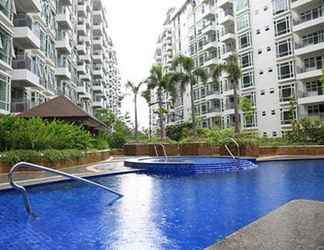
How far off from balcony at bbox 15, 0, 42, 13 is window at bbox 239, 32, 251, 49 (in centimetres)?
2698

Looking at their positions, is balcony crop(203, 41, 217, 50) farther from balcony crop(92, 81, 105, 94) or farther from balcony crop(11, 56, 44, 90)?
balcony crop(11, 56, 44, 90)

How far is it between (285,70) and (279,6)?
7.99 meters

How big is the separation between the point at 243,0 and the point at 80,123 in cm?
3312

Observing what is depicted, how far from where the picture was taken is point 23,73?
24422mm

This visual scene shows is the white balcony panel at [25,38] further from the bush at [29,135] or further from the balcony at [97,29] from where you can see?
the balcony at [97,29]

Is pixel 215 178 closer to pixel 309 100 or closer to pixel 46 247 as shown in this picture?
pixel 46 247

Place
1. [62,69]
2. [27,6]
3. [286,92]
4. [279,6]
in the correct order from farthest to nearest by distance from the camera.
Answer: [279,6]
[286,92]
[62,69]
[27,6]

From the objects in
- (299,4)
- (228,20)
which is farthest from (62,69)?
(299,4)

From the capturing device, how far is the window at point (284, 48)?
37500mm

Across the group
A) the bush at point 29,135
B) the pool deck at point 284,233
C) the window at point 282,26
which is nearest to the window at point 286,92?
the window at point 282,26

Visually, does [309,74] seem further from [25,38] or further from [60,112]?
[25,38]

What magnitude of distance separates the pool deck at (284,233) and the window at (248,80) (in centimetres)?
3946

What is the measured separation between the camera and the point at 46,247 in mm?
5152

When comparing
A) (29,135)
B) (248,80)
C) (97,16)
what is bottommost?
(29,135)
